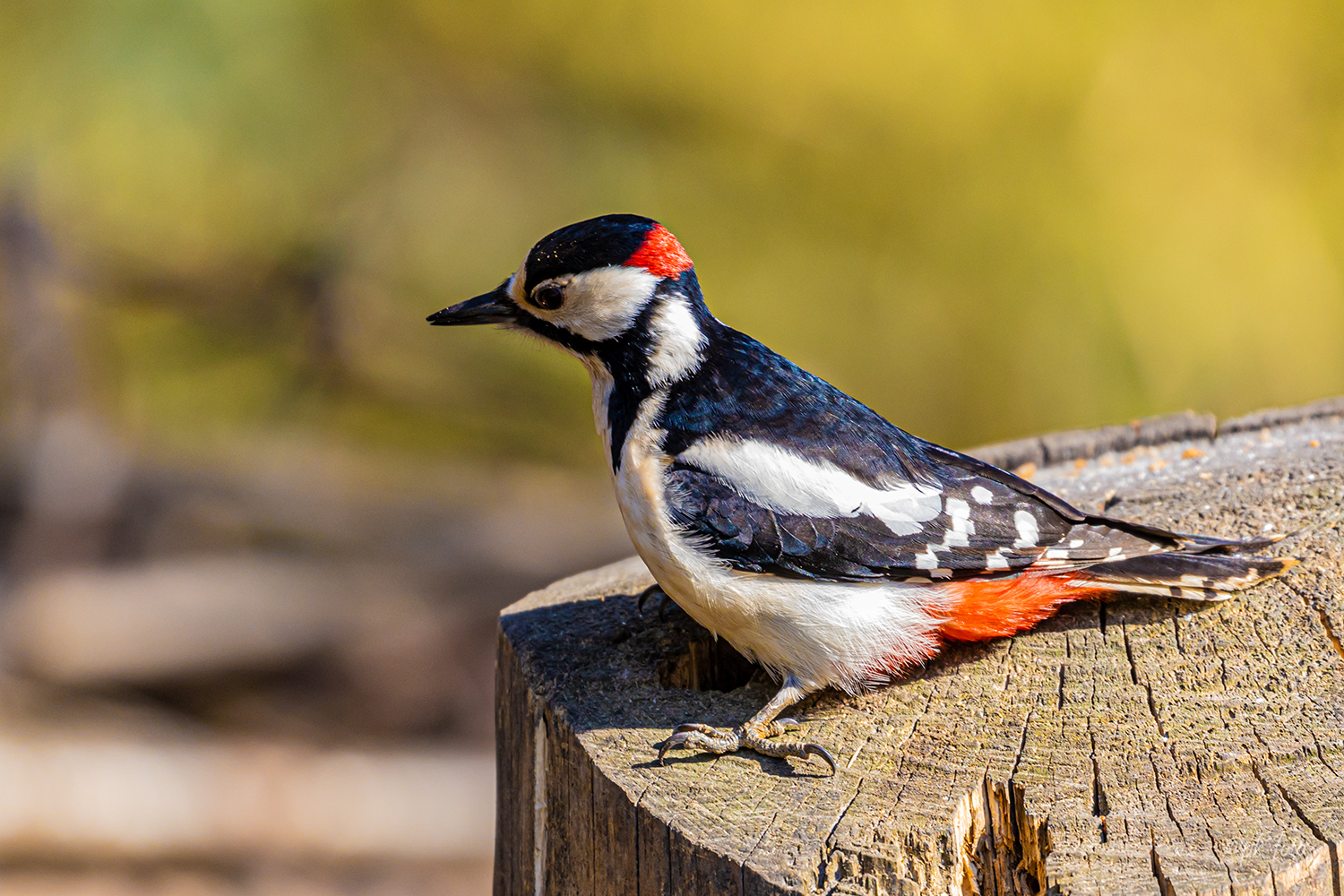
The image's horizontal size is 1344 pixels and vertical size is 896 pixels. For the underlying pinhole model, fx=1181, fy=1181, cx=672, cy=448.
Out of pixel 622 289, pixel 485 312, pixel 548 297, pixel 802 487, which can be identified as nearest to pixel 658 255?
pixel 622 289

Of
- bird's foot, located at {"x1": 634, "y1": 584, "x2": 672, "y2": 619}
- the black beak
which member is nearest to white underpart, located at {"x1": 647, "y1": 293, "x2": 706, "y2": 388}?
the black beak

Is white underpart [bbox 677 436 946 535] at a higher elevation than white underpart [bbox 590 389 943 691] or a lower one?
higher

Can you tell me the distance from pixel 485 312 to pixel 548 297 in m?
0.19

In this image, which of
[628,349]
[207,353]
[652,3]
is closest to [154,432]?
[207,353]

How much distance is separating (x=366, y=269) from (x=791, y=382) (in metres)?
4.47

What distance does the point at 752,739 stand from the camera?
88.2 inches

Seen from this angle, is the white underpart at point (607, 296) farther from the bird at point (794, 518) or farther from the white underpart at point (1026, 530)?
the white underpart at point (1026, 530)

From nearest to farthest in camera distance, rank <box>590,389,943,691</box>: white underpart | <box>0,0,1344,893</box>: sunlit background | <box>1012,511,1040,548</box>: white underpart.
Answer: <box>590,389,943,691</box>: white underpart
<box>1012,511,1040,548</box>: white underpart
<box>0,0,1344,893</box>: sunlit background

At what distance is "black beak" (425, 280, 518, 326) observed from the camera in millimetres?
2787

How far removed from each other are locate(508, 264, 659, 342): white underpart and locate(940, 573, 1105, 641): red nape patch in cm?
91

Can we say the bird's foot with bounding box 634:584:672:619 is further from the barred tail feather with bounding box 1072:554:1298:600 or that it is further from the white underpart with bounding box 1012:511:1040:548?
the barred tail feather with bounding box 1072:554:1298:600

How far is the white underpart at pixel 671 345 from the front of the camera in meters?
2.62

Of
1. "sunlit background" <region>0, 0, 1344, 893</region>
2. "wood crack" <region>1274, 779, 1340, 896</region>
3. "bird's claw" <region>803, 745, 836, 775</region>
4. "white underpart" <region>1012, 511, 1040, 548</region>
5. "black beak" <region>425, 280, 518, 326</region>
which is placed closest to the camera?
"wood crack" <region>1274, 779, 1340, 896</region>

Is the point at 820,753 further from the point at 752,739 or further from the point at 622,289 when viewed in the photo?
the point at 622,289
